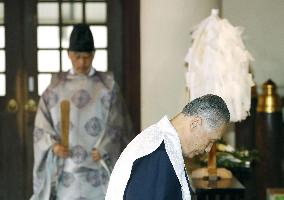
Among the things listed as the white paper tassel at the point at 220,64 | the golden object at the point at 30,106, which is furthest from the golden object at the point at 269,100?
the golden object at the point at 30,106

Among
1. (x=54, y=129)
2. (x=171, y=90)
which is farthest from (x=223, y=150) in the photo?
(x=54, y=129)

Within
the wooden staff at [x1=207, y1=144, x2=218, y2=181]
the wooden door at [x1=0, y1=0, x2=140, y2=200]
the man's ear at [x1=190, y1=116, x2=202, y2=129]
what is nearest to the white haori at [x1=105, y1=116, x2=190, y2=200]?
the man's ear at [x1=190, y1=116, x2=202, y2=129]

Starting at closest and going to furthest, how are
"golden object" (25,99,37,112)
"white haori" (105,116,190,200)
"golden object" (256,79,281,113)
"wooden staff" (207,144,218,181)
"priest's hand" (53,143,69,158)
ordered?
"white haori" (105,116,190,200) → "wooden staff" (207,144,218,181) → "priest's hand" (53,143,69,158) → "golden object" (256,79,281,113) → "golden object" (25,99,37,112)

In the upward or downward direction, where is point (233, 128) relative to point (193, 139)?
downward

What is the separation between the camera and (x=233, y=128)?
7723 millimetres

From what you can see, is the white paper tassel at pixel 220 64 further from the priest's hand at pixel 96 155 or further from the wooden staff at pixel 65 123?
the wooden staff at pixel 65 123

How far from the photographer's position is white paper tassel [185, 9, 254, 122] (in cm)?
618

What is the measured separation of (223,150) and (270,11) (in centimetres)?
180

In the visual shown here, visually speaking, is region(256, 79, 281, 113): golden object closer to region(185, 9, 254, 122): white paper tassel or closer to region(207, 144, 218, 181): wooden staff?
region(185, 9, 254, 122): white paper tassel

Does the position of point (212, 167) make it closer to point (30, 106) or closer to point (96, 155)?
point (96, 155)

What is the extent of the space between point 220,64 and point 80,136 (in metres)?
1.16

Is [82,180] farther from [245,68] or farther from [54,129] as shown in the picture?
[245,68]

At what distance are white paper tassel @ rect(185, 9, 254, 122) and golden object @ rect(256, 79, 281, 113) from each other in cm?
116

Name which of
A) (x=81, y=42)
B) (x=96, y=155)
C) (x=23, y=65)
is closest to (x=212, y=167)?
(x=96, y=155)
